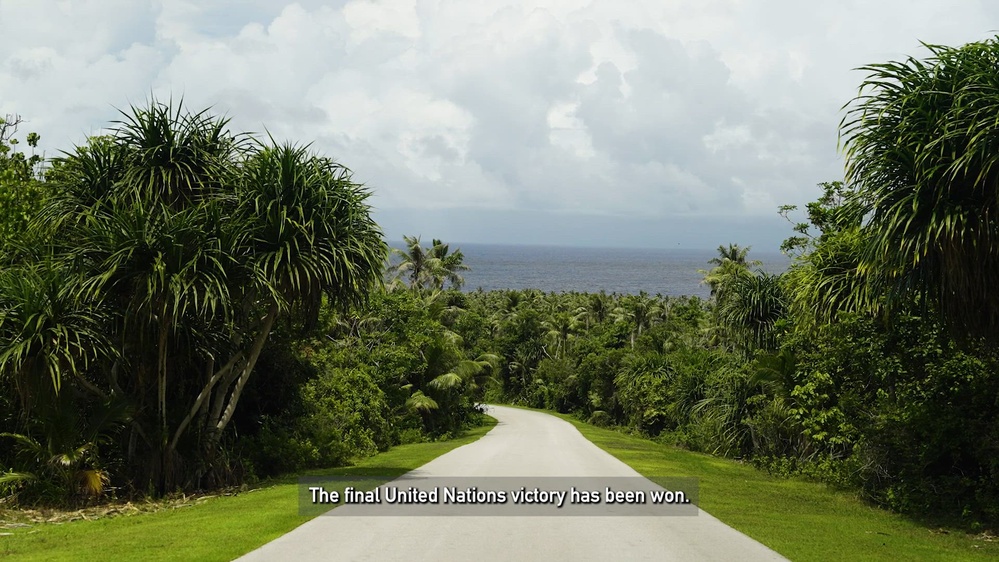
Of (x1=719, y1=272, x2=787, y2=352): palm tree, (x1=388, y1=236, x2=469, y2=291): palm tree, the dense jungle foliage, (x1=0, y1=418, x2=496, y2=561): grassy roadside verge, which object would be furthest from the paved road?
(x1=388, y1=236, x2=469, y2=291): palm tree

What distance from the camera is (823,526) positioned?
471 inches

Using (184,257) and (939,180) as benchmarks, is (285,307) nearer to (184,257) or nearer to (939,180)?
(184,257)

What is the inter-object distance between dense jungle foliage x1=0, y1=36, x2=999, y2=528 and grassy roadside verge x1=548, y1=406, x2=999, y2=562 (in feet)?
2.71

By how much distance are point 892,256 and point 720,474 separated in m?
11.2

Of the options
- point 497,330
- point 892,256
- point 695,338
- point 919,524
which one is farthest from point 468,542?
point 497,330

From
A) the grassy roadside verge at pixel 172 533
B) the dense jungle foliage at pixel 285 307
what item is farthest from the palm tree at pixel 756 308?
the grassy roadside verge at pixel 172 533

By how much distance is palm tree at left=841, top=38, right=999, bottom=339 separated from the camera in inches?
425

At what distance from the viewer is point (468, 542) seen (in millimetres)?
9625

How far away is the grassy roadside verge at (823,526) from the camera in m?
9.95

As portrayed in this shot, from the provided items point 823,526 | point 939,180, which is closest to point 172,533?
point 823,526

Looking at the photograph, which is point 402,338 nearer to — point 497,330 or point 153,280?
point 153,280

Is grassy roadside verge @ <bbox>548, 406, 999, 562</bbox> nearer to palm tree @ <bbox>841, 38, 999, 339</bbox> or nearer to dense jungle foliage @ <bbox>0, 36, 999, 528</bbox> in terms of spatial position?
dense jungle foliage @ <bbox>0, 36, 999, 528</bbox>

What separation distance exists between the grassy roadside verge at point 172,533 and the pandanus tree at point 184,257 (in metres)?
3.01

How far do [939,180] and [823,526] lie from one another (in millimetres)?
5192
